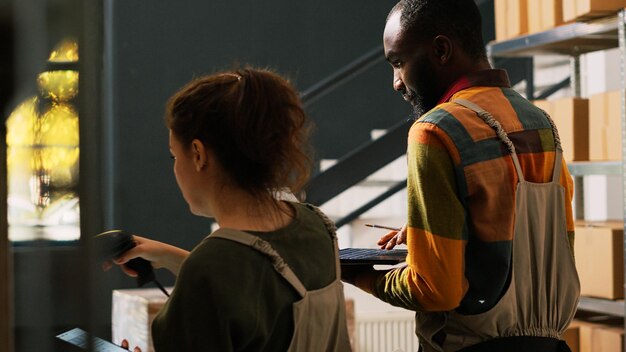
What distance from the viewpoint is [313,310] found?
43.9 inches

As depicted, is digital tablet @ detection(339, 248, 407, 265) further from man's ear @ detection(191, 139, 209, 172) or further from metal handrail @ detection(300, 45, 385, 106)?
metal handrail @ detection(300, 45, 385, 106)

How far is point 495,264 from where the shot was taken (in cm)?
133

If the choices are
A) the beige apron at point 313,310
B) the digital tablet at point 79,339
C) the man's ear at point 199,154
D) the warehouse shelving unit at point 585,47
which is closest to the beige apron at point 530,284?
the beige apron at point 313,310

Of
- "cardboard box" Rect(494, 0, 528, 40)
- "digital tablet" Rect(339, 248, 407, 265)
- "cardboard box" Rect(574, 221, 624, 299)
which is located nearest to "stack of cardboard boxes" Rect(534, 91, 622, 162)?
"cardboard box" Rect(574, 221, 624, 299)

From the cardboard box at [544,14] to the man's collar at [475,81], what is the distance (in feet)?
7.28

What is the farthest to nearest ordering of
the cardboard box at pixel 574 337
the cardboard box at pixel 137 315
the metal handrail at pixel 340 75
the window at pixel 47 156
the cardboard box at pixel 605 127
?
1. the metal handrail at pixel 340 75
2. the cardboard box at pixel 137 315
3. the cardboard box at pixel 574 337
4. the cardboard box at pixel 605 127
5. the window at pixel 47 156

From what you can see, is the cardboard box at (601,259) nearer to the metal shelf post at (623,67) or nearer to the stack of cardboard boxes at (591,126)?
the metal shelf post at (623,67)

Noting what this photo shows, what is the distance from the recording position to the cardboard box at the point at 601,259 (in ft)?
10.7

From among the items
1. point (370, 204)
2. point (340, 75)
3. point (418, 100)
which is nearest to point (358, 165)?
point (370, 204)

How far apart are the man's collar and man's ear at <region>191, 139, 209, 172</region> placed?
0.46m

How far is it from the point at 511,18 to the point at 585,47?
349 mm

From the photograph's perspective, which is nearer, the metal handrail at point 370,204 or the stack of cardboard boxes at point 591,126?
the stack of cardboard boxes at point 591,126

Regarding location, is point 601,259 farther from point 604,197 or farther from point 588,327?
point 604,197

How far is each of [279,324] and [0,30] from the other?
2.43ft
